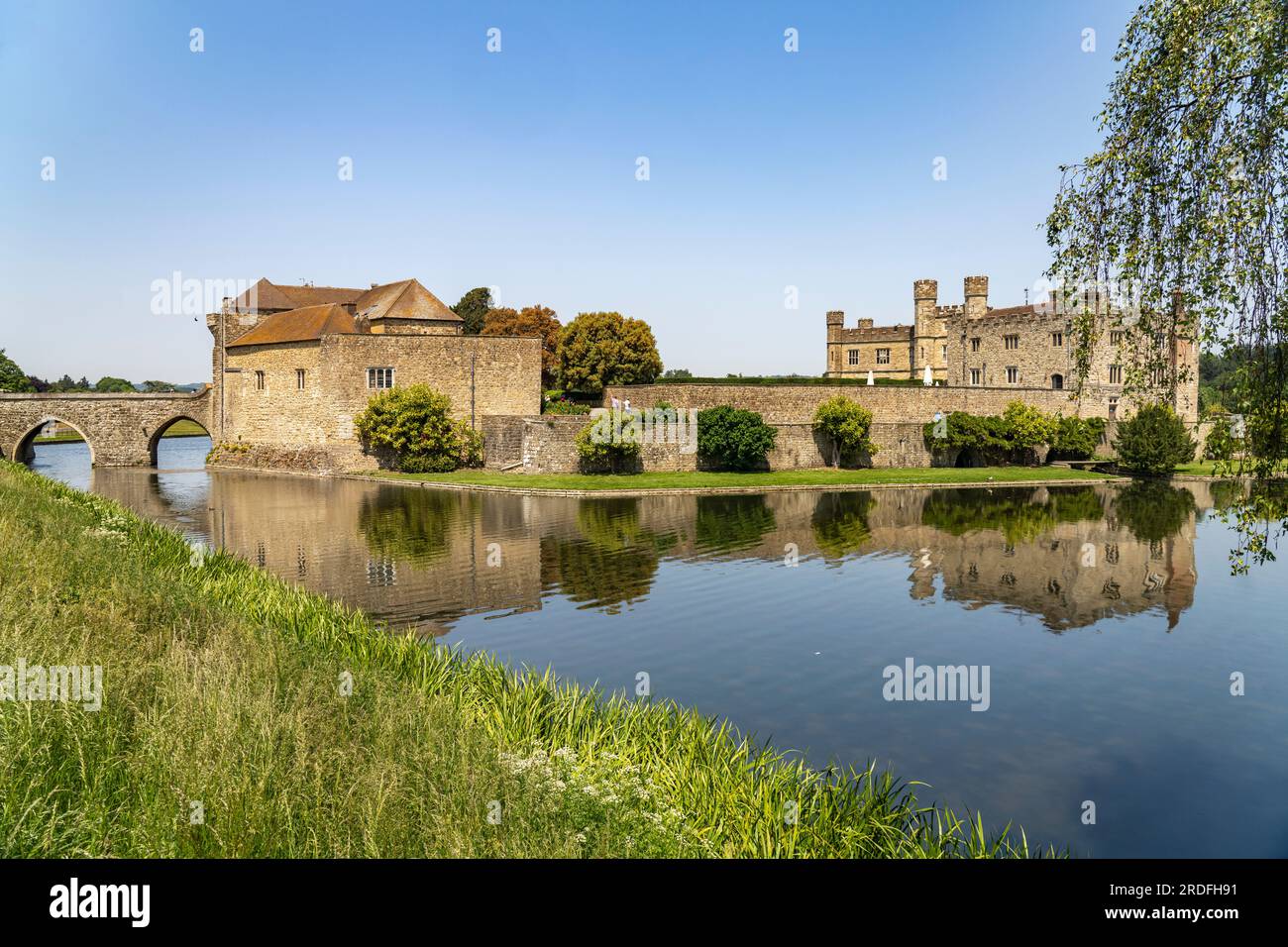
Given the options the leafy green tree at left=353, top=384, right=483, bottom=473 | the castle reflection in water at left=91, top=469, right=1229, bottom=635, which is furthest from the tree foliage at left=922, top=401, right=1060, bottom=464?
the leafy green tree at left=353, top=384, right=483, bottom=473

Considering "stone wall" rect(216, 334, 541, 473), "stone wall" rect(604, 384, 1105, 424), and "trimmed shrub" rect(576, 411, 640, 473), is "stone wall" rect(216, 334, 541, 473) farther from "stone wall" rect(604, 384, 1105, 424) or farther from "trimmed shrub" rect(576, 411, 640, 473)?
"trimmed shrub" rect(576, 411, 640, 473)

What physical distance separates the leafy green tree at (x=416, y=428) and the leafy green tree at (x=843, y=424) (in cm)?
1950

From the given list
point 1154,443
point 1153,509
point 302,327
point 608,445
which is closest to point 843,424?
point 608,445

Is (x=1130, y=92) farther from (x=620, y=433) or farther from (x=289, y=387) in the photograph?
(x=289, y=387)

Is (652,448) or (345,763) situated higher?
(652,448)

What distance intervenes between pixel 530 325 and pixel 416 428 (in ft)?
104

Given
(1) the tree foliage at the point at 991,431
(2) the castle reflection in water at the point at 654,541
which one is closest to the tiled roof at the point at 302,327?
(2) the castle reflection in water at the point at 654,541

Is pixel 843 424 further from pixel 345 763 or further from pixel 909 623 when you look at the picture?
pixel 345 763

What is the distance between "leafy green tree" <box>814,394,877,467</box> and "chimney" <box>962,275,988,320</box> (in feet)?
77.5

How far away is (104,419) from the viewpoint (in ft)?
177

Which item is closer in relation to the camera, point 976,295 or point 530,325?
point 976,295

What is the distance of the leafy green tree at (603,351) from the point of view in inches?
2386

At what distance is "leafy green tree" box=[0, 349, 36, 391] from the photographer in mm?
88500
